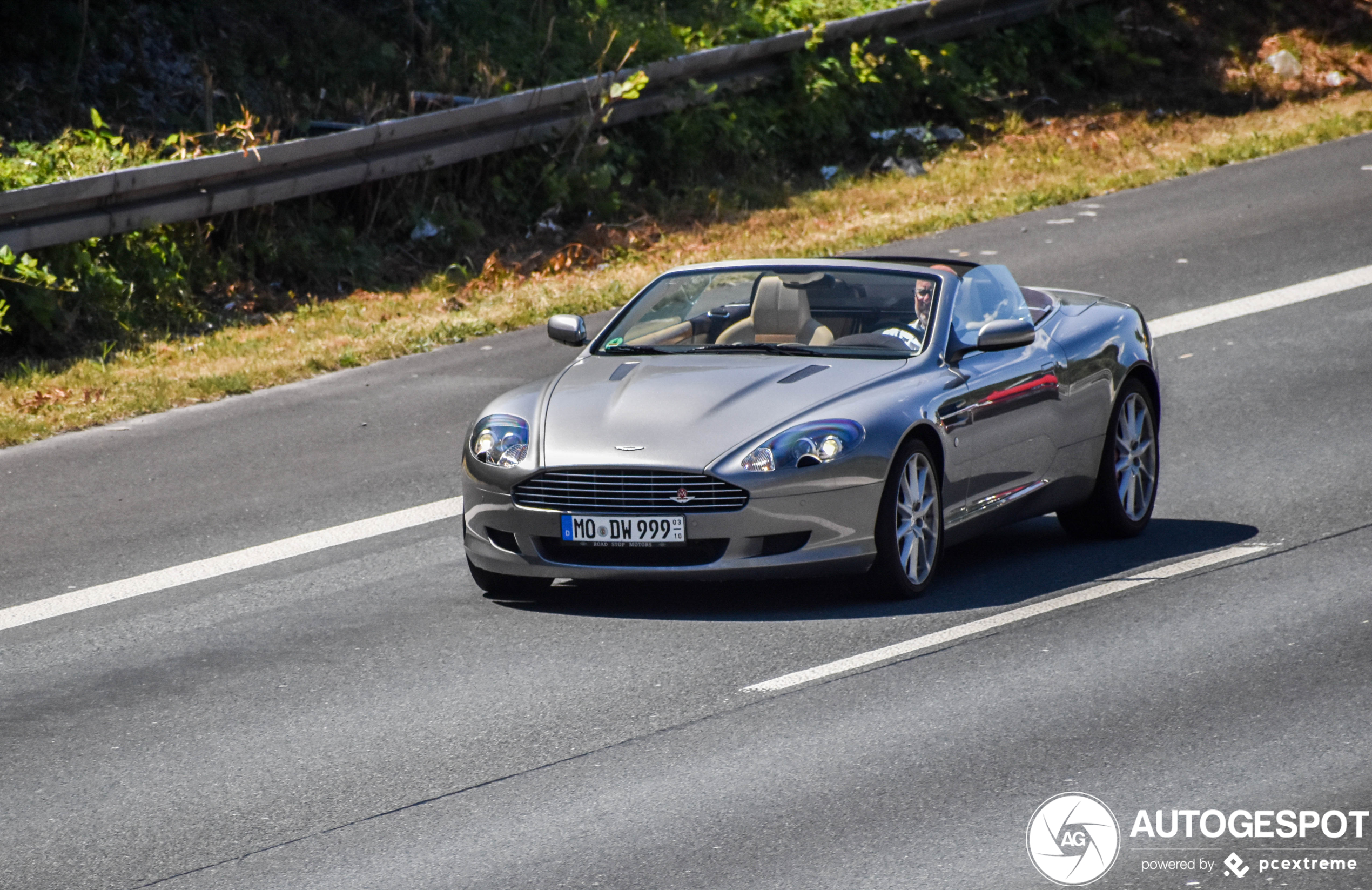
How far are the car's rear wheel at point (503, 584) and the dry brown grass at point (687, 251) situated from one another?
5006 millimetres

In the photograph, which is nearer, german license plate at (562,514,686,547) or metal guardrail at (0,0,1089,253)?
german license plate at (562,514,686,547)

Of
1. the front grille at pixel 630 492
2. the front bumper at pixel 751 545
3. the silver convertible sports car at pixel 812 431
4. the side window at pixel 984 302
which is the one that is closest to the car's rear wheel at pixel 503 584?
the silver convertible sports car at pixel 812 431

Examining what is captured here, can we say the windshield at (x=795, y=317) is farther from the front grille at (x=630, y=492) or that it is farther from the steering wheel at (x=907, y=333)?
the front grille at (x=630, y=492)

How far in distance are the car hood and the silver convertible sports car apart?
11mm

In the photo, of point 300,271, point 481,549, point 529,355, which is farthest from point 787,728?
point 300,271

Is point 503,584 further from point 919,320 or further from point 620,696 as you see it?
point 919,320

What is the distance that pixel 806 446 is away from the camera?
7.85 meters

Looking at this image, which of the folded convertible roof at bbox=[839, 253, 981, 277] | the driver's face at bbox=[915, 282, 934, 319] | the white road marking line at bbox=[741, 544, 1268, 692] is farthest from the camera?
the folded convertible roof at bbox=[839, 253, 981, 277]

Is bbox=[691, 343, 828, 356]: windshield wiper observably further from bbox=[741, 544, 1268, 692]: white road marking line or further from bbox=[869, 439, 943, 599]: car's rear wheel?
bbox=[741, 544, 1268, 692]: white road marking line

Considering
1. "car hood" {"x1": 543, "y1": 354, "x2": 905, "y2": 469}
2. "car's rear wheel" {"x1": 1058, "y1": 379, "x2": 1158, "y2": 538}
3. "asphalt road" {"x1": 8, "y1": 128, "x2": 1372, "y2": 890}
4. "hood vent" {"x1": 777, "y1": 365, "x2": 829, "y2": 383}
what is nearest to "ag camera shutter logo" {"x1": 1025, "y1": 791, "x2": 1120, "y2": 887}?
"asphalt road" {"x1": 8, "y1": 128, "x2": 1372, "y2": 890}

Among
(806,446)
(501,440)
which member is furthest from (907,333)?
(501,440)

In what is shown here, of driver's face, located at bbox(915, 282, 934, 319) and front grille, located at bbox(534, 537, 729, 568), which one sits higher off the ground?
driver's face, located at bbox(915, 282, 934, 319)

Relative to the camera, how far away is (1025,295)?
33.6 ft

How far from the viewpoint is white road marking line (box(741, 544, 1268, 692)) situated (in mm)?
7086
